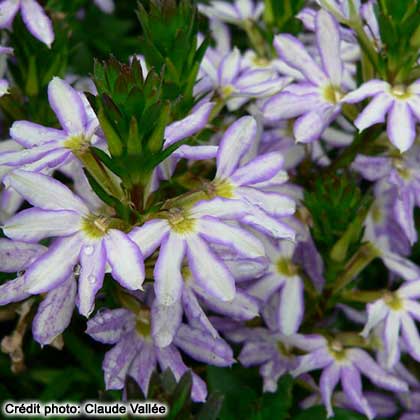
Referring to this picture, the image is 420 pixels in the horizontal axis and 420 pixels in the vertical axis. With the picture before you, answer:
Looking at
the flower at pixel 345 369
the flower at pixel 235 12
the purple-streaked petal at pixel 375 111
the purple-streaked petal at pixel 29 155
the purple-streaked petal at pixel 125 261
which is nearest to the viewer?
the purple-streaked petal at pixel 125 261

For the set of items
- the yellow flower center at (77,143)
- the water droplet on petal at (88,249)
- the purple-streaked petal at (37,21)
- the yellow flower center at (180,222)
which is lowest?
the water droplet on petal at (88,249)

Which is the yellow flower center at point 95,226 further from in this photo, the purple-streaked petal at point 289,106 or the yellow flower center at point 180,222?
the purple-streaked petal at point 289,106

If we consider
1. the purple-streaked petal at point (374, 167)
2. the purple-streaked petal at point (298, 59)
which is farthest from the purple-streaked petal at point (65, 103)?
the purple-streaked petal at point (374, 167)

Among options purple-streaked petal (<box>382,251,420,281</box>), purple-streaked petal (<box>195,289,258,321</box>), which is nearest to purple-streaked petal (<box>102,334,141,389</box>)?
purple-streaked petal (<box>195,289,258,321</box>)

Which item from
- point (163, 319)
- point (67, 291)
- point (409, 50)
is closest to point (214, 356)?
point (163, 319)

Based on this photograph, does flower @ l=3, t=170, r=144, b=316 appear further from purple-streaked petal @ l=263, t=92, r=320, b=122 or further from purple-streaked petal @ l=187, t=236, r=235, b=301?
purple-streaked petal @ l=263, t=92, r=320, b=122

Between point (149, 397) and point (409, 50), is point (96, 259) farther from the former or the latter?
point (409, 50)
